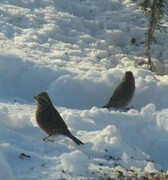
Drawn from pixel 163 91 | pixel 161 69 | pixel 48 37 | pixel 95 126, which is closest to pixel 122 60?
pixel 161 69

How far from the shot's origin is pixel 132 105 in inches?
391

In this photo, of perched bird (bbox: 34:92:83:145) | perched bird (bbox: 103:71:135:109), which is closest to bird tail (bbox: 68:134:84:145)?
perched bird (bbox: 34:92:83:145)

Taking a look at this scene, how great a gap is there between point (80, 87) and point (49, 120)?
3.06 m

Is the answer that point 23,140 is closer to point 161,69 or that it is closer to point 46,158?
point 46,158

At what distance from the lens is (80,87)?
9664 mm

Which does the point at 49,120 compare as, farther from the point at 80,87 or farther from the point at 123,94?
the point at 80,87

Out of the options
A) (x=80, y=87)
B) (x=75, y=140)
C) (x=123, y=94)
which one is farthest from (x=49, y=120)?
(x=80, y=87)

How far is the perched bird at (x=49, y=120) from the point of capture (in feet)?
21.3

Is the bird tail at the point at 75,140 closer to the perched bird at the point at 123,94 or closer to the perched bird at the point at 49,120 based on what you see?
the perched bird at the point at 49,120

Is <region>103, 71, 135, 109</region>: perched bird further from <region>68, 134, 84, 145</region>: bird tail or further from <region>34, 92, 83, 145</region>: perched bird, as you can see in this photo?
<region>68, 134, 84, 145</region>: bird tail

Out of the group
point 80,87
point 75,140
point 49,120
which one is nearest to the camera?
point 75,140

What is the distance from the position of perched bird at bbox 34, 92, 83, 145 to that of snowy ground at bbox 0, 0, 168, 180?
0.34 feet

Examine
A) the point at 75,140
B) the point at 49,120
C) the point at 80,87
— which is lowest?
the point at 80,87

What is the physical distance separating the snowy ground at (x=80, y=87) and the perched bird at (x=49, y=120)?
0.10m
